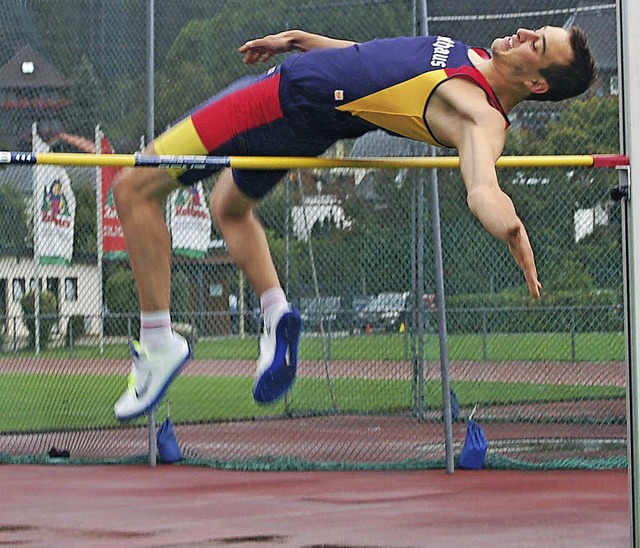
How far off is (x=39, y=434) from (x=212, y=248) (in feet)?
6.40

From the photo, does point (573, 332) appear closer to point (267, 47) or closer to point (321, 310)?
point (321, 310)

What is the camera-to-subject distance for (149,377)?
4793 millimetres

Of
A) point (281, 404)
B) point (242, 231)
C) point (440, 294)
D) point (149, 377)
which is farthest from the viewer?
point (281, 404)

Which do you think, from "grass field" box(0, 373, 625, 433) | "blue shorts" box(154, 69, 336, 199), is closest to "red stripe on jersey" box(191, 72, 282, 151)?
"blue shorts" box(154, 69, 336, 199)

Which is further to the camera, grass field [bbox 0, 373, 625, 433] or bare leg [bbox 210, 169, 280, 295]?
grass field [bbox 0, 373, 625, 433]

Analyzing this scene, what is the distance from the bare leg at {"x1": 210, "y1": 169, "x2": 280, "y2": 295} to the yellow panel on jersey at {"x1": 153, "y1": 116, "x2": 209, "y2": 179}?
0.24 m

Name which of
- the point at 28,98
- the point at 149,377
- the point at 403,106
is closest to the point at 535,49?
the point at 403,106

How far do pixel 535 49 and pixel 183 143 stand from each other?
1.18 meters

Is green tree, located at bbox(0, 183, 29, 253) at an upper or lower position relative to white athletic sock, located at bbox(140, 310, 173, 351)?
upper

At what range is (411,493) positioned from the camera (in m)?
7.96

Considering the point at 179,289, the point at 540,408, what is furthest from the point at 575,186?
the point at 179,289

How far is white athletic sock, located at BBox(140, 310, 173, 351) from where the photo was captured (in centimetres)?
480

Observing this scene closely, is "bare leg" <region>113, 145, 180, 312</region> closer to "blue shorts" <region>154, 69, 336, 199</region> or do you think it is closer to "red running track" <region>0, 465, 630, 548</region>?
"blue shorts" <region>154, 69, 336, 199</region>

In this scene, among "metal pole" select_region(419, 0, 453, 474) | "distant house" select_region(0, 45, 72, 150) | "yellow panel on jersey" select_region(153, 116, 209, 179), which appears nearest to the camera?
"yellow panel on jersey" select_region(153, 116, 209, 179)
